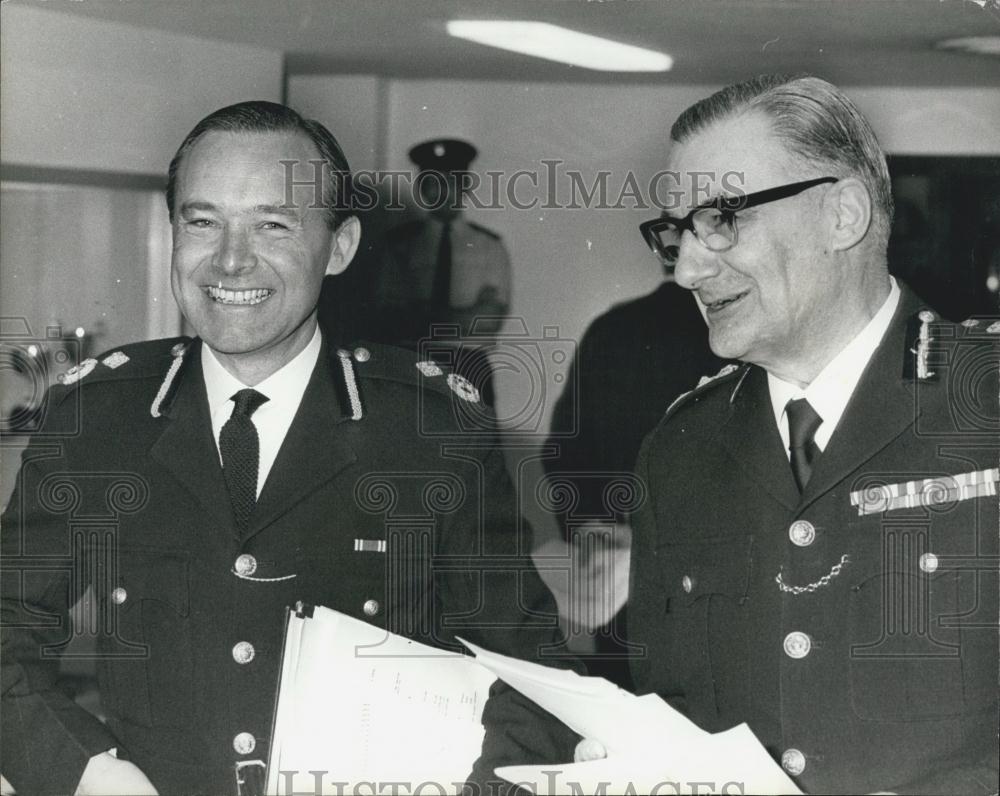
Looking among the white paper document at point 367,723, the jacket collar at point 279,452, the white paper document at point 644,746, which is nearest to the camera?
the white paper document at point 644,746

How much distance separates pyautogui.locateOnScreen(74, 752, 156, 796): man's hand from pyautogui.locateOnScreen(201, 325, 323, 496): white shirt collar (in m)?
0.58

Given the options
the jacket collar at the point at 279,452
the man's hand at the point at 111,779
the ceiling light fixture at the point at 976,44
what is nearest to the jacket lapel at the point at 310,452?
the jacket collar at the point at 279,452

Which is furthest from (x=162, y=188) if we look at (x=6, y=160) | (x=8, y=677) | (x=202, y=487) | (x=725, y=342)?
(x=725, y=342)

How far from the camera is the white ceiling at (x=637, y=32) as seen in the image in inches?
76.2

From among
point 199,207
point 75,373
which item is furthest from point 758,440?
point 75,373

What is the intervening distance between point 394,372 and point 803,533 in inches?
30.4

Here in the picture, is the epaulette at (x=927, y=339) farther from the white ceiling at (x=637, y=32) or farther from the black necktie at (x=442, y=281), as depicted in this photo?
the black necktie at (x=442, y=281)

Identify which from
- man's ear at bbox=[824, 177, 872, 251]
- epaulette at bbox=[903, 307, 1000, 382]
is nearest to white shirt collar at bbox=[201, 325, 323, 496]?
man's ear at bbox=[824, 177, 872, 251]

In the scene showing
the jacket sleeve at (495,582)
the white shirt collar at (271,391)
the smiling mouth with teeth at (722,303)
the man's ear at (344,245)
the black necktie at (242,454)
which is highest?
the man's ear at (344,245)

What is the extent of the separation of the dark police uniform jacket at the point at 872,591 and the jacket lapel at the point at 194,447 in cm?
83

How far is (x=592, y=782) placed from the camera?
5.82 ft

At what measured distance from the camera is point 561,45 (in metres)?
1.97

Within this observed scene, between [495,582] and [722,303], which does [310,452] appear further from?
[722,303]

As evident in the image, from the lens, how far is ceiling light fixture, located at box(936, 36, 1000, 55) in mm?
1936
